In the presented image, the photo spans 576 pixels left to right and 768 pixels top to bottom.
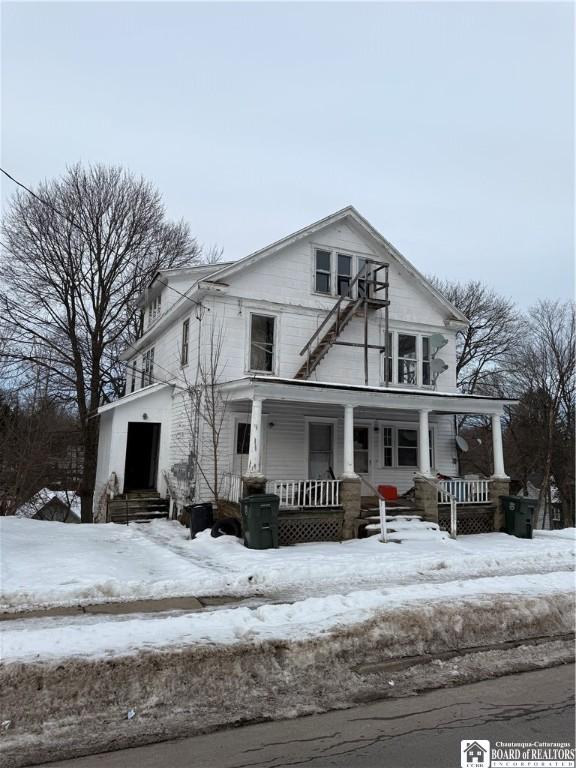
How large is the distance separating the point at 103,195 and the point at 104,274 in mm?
3742

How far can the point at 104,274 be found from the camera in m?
24.8

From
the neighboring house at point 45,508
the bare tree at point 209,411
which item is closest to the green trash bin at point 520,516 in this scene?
the bare tree at point 209,411

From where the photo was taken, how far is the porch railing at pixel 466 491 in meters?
14.1

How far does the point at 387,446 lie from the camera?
17094 mm

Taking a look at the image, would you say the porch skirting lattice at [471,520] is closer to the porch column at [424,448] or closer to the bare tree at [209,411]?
the porch column at [424,448]

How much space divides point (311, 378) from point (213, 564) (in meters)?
7.43

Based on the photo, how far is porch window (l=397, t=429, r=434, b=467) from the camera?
17.2 metres

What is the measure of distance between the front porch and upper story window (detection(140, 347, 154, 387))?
6.93 m

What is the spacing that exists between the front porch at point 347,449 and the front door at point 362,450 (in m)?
0.03

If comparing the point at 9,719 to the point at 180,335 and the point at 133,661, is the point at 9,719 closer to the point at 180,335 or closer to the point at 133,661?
the point at 133,661

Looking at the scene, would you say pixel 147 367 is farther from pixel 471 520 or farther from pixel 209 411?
pixel 471 520

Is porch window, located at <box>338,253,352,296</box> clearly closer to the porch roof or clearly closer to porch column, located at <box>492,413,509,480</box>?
the porch roof

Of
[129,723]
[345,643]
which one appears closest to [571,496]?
[345,643]

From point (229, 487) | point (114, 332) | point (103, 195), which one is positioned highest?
point (103, 195)
